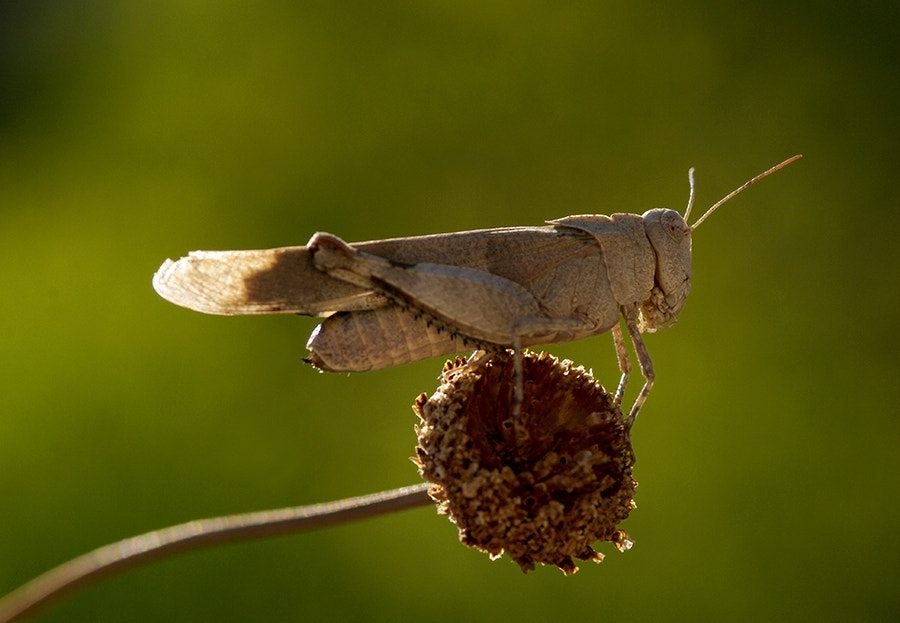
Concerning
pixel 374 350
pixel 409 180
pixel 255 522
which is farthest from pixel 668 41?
pixel 255 522

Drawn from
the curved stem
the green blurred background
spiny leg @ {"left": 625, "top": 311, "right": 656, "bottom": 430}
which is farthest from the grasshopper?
the green blurred background

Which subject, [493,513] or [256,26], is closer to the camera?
[493,513]

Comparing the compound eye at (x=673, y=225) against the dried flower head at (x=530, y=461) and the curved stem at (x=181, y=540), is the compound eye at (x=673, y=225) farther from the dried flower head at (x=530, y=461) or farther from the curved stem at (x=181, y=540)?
the curved stem at (x=181, y=540)

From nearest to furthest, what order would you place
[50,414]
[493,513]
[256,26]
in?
[493,513] → [50,414] → [256,26]

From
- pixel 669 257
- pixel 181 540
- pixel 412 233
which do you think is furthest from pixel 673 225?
pixel 412 233

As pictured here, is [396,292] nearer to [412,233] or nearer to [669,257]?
[669,257]

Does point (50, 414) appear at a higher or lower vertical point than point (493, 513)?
lower

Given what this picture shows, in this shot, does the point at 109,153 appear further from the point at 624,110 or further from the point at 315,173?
the point at 624,110

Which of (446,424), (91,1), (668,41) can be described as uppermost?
(91,1)
